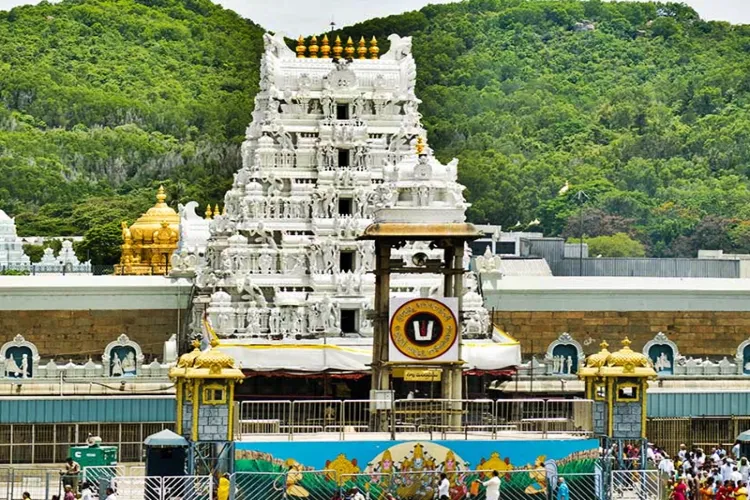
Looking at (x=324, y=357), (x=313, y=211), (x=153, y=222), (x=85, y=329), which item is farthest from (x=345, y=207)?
(x=153, y=222)

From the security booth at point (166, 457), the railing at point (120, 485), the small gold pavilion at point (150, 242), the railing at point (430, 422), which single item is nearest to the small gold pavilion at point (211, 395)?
the security booth at point (166, 457)

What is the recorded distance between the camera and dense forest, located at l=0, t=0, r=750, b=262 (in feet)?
457

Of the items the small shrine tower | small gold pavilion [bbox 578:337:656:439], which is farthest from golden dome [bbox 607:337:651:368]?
the small shrine tower

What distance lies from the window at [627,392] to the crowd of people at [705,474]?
4.18ft

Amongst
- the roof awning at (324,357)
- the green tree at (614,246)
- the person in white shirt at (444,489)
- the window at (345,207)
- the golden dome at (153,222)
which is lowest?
the person in white shirt at (444,489)

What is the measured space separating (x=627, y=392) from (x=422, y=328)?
187 inches

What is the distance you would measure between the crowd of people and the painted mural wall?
1.67 m

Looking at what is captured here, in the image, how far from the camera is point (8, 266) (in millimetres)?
104188

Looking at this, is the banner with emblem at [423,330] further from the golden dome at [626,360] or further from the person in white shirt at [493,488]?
the person in white shirt at [493,488]

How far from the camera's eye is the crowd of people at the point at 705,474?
127ft

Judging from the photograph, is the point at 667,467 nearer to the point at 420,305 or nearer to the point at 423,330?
the point at 423,330

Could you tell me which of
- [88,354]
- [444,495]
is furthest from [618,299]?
[444,495]

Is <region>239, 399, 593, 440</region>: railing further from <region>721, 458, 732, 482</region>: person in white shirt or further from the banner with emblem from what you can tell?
<region>721, 458, 732, 482</region>: person in white shirt

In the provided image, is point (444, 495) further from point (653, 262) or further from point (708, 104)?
point (708, 104)
